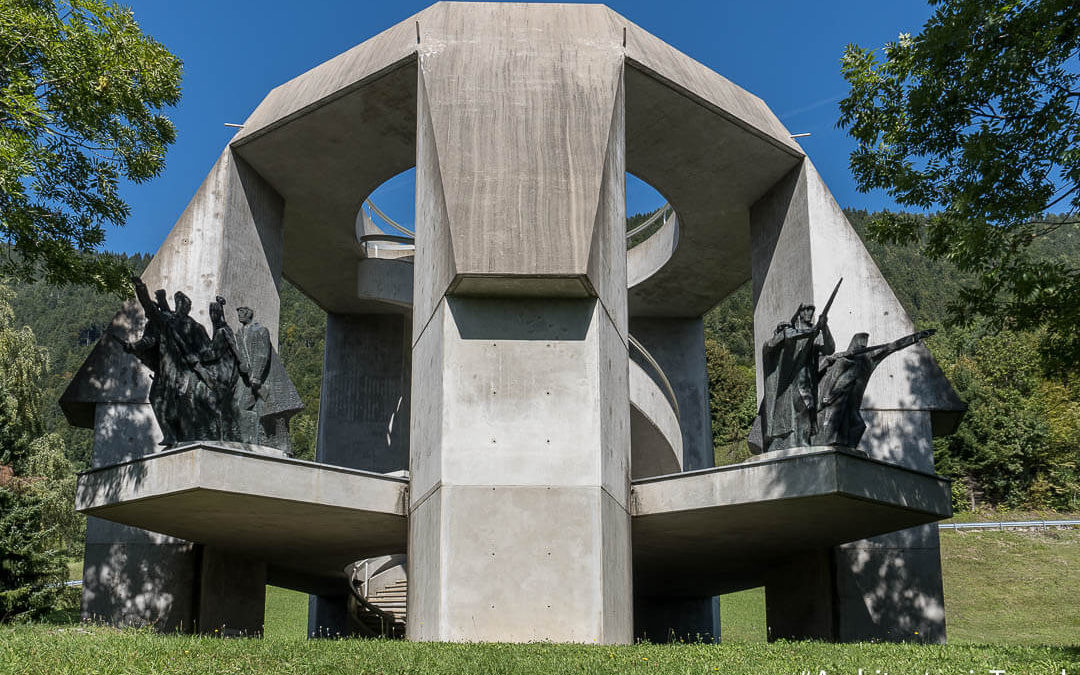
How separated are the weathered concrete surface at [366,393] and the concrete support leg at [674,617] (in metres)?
5.84

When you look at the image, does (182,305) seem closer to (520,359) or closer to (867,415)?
(520,359)

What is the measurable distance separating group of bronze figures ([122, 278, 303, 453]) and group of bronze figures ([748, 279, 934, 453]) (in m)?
6.14

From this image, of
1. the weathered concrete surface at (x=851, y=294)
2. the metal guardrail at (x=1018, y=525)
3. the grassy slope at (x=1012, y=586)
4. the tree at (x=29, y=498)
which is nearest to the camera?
the weathered concrete surface at (x=851, y=294)

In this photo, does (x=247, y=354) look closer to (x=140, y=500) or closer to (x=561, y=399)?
(x=140, y=500)

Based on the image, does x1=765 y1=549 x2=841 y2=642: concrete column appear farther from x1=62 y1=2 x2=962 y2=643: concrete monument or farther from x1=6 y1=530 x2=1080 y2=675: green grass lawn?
x1=6 y1=530 x2=1080 y2=675: green grass lawn

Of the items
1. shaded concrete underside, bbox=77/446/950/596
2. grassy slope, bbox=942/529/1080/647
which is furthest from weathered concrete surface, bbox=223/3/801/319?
grassy slope, bbox=942/529/1080/647

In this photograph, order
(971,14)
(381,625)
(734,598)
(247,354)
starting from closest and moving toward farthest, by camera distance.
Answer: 1. (971,14)
2. (247,354)
3. (381,625)
4. (734,598)

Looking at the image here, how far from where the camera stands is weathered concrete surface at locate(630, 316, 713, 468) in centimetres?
2220

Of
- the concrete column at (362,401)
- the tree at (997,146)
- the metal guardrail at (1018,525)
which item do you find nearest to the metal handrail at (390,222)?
the concrete column at (362,401)

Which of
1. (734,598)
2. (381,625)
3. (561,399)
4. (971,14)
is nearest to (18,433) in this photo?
(381,625)

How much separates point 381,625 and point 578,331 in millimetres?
8703

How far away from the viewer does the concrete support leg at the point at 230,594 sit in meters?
14.4

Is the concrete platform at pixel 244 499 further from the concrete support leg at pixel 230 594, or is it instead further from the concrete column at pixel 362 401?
the concrete column at pixel 362 401

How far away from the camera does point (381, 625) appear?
60.1 ft
